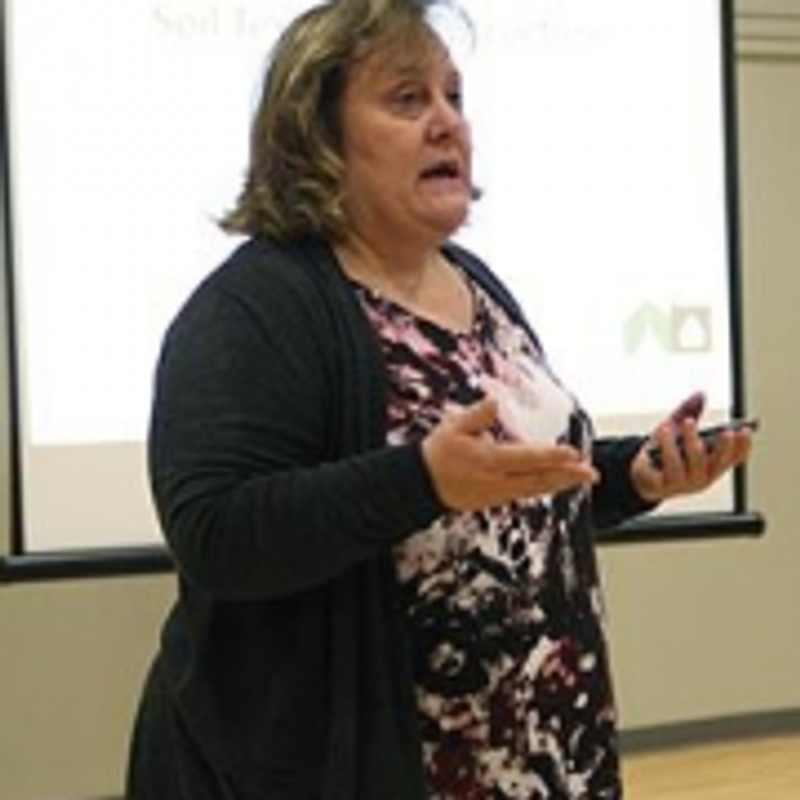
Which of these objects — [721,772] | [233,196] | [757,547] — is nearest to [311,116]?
[233,196]

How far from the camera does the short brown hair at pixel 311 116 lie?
1.22 m

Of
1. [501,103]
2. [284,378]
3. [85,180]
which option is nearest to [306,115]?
[284,378]

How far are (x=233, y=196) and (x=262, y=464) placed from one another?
153cm

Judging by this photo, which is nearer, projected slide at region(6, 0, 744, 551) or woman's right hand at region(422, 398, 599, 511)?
woman's right hand at region(422, 398, 599, 511)

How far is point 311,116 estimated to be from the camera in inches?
48.3

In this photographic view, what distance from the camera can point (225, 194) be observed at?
8.52 ft

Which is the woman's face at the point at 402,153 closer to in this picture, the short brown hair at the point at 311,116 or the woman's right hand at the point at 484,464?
the short brown hair at the point at 311,116

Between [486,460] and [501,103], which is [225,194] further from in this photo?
[486,460]

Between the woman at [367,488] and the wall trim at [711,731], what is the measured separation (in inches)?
83.5

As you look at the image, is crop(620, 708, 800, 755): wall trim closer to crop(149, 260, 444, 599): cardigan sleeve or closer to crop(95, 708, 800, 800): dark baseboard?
crop(95, 708, 800, 800): dark baseboard

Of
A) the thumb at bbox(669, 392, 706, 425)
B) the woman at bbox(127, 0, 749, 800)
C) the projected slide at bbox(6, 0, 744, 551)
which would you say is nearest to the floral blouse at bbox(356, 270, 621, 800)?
the woman at bbox(127, 0, 749, 800)

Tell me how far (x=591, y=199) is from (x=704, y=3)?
449mm

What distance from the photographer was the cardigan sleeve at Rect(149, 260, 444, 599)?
1.03 m

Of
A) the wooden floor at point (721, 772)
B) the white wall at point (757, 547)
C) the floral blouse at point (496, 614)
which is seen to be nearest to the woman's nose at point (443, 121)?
the floral blouse at point (496, 614)
